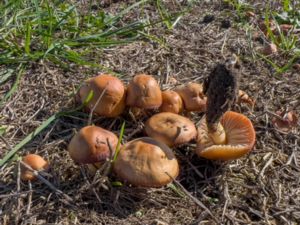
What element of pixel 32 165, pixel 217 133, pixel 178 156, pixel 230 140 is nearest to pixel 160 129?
pixel 178 156

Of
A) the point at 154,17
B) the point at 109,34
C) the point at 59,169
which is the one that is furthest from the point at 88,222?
the point at 154,17

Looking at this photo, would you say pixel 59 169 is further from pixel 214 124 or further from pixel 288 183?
pixel 288 183

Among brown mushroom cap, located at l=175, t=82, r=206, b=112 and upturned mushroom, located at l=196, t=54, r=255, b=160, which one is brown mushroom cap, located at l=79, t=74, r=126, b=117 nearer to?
brown mushroom cap, located at l=175, t=82, r=206, b=112

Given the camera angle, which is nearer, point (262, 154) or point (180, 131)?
point (180, 131)

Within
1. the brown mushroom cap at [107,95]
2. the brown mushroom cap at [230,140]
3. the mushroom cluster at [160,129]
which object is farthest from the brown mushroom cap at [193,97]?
the brown mushroom cap at [107,95]

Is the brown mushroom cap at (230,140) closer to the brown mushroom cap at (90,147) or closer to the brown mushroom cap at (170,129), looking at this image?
the brown mushroom cap at (170,129)

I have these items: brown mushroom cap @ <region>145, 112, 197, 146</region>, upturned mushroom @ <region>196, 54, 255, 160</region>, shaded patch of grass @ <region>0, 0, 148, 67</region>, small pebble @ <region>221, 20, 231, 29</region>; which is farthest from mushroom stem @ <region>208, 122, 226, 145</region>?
small pebble @ <region>221, 20, 231, 29</region>

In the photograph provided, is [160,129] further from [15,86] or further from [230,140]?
[15,86]
